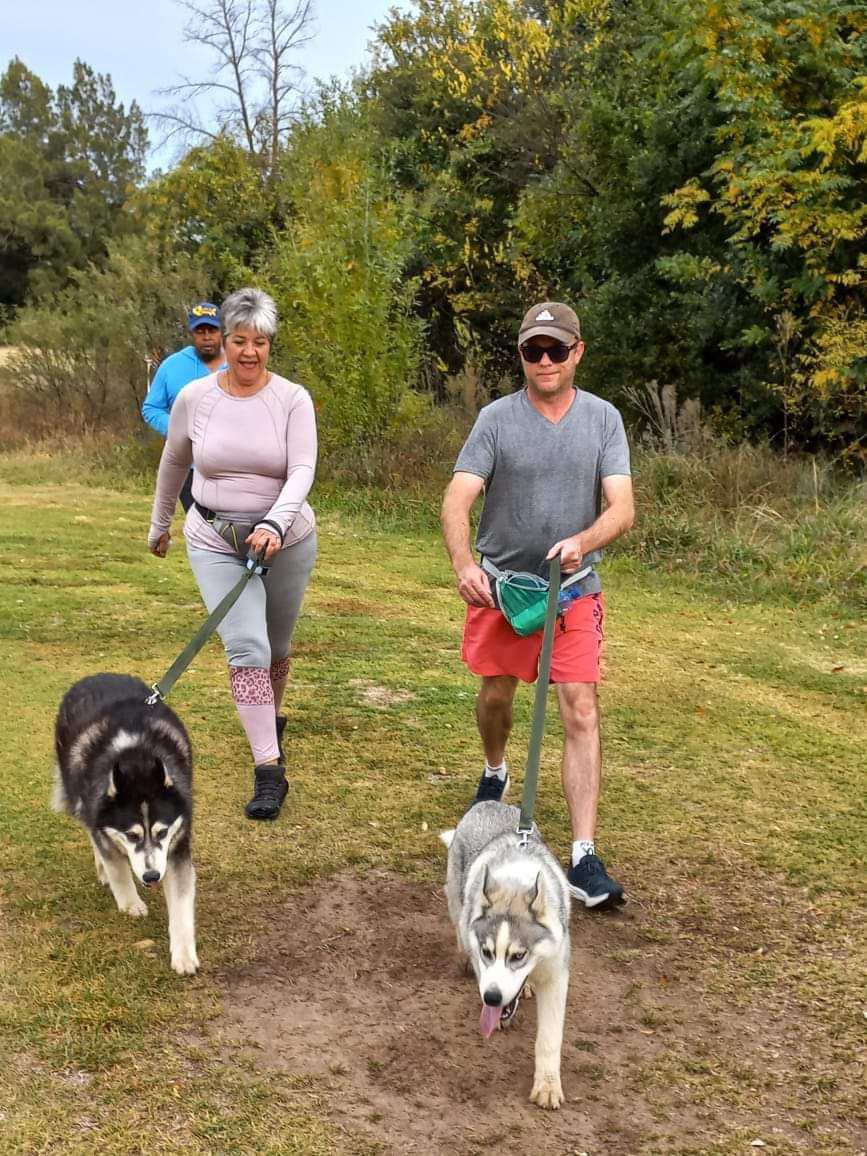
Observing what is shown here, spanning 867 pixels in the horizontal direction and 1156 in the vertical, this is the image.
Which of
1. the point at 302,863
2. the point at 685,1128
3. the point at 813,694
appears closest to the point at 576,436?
the point at 302,863

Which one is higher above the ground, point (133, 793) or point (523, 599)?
point (523, 599)

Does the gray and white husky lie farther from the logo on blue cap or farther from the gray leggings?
the logo on blue cap

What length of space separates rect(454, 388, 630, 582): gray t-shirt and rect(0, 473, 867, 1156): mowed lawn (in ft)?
4.77

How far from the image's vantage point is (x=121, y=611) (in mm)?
9148

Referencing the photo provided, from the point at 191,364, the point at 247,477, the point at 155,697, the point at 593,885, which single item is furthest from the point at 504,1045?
the point at 191,364

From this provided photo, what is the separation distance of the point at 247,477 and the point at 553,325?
4.82ft

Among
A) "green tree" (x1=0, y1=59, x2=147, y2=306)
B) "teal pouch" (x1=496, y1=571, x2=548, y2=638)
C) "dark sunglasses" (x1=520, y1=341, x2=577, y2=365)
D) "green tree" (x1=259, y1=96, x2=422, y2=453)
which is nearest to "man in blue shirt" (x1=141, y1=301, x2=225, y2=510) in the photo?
"dark sunglasses" (x1=520, y1=341, x2=577, y2=365)

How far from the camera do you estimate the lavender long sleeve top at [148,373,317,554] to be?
191 inches

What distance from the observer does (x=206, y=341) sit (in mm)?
7961

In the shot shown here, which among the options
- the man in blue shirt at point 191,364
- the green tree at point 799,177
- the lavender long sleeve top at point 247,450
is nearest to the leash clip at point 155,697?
the lavender long sleeve top at point 247,450

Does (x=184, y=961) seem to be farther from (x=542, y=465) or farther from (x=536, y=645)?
(x=542, y=465)

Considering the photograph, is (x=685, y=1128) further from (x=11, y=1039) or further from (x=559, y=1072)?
(x=11, y=1039)

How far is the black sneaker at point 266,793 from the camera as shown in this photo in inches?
202

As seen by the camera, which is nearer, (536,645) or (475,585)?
(475,585)
